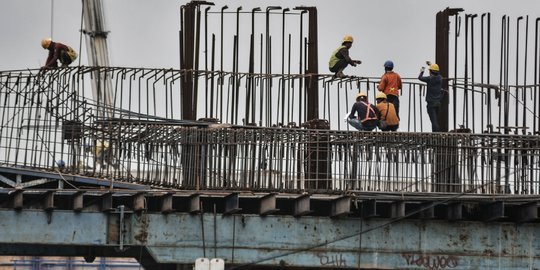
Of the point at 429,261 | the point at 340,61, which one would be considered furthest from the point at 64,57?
the point at 429,261

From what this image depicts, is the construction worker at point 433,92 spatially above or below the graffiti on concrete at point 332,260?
above

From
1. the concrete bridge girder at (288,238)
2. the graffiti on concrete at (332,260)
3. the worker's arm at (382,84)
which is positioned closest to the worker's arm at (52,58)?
the concrete bridge girder at (288,238)

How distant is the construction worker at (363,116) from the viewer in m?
39.3

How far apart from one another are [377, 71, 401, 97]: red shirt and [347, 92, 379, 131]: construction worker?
43.9 inches

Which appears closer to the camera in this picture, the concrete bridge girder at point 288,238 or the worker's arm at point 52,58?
the concrete bridge girder at point 288,238

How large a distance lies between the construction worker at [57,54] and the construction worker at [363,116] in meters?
6.86

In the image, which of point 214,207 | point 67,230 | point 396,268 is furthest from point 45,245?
point 396,268

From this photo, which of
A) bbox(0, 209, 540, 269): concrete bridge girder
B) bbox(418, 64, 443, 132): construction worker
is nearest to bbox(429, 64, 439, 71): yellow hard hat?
bbox(418, 64, 443, 132): construction worker

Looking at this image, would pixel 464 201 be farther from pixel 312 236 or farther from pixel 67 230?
pixel 67 230

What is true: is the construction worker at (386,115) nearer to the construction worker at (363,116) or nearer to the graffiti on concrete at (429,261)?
the construction worker at (363,116)

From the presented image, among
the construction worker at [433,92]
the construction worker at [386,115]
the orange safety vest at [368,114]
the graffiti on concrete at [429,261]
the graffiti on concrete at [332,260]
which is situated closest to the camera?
the graffiti on concrete at [332,260]

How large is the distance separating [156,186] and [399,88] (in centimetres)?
629

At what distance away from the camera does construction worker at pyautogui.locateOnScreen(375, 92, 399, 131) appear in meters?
39.7

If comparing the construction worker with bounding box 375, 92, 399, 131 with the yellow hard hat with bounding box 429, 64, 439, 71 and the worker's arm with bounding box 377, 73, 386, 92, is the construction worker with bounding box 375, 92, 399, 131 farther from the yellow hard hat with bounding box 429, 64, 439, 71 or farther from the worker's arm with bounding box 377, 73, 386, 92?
the yellow hard hat with bounding box 429, 64, 439, 71
